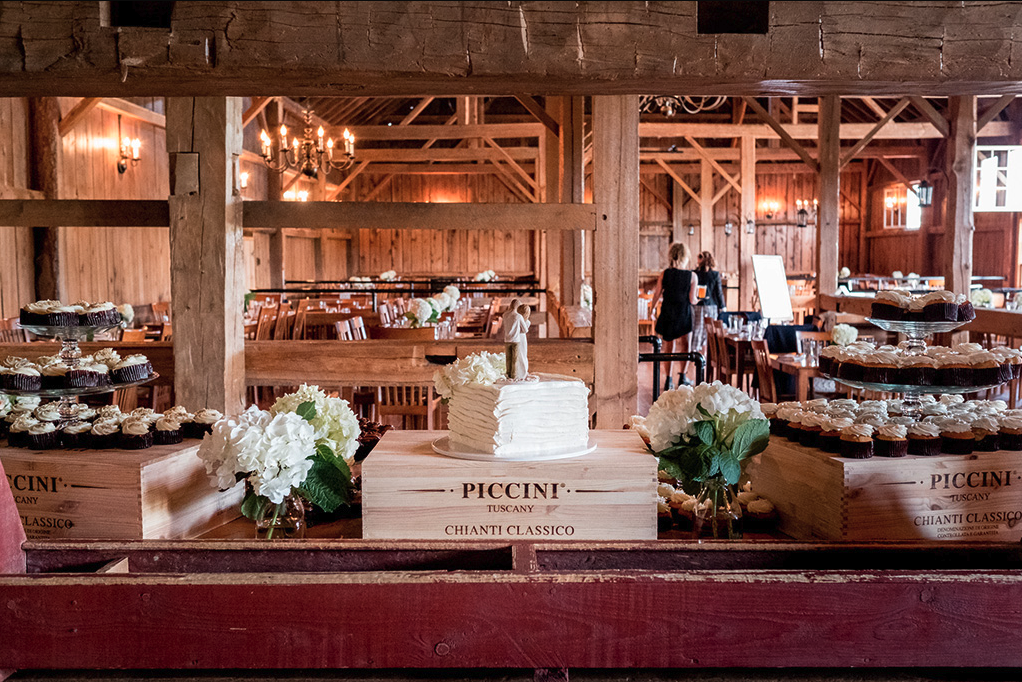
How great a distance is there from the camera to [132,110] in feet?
31.5

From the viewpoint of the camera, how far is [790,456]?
6.05 feet

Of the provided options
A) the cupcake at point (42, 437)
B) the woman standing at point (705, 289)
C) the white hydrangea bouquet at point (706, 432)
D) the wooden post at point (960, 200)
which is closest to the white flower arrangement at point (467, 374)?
the white hydrangea bouquet at point (706, 432)

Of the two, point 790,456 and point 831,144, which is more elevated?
point 831,144

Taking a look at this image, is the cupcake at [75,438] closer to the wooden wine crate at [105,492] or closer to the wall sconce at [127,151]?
the wooden wine crate at [105,492]

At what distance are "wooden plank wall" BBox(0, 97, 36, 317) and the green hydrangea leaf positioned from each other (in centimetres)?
695

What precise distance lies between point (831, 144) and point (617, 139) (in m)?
5.21

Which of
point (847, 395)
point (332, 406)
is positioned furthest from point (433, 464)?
point (847, 395)

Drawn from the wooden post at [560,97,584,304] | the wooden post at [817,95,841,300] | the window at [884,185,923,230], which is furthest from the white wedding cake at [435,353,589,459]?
the window at [884,185,923,230]

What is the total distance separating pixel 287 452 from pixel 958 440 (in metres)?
1.41

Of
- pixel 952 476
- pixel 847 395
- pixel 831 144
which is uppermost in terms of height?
pixel 831 144

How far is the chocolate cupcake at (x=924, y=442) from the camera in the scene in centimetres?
173

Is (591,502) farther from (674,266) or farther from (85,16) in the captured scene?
(674,266)

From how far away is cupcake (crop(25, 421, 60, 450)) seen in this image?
6.11 feet

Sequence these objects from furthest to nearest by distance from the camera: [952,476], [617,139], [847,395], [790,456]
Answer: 1. [847,395]
2. [617,139]
3. [790,456]
4. [952,476]
